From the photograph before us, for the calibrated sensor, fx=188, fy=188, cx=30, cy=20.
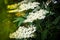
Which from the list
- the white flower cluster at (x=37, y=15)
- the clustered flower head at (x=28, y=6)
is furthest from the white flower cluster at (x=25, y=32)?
the clustered flower head at (x=28, y=6)

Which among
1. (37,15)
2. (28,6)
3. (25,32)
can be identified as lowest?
(25,32)

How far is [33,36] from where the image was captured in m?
1.50

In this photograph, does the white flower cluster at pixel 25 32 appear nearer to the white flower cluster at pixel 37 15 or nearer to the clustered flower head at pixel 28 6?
the white flower cluster at pixel 37 15

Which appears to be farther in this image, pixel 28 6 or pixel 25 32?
pixel 28 6

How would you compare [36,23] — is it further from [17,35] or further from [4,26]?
[4,26]

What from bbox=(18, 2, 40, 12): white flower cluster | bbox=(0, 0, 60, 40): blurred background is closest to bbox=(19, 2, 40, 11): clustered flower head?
bbox=(18, 2, 40, 12): white flower cluster

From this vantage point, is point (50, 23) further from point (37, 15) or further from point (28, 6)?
point (28, 6)

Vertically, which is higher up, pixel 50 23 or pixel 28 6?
pixel 28 6

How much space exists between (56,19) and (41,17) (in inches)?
5.2

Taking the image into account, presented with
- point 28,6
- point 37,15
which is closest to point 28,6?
point 28,6

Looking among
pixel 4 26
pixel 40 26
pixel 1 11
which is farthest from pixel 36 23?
pixel 1 11

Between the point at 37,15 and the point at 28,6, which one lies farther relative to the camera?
the point at 28,6

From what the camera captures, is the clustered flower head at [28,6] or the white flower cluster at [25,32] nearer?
the white flower cluster at [25,32]

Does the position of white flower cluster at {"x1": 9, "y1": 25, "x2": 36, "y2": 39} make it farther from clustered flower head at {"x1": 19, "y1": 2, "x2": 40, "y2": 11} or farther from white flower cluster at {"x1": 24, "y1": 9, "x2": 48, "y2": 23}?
clustered flower head at {"x1": 19, "y1": 2, "x2": 40, "y2": 11}
